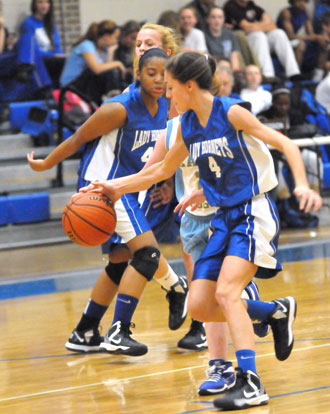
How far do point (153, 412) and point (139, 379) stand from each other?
583mm

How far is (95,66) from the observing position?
9.61 meters

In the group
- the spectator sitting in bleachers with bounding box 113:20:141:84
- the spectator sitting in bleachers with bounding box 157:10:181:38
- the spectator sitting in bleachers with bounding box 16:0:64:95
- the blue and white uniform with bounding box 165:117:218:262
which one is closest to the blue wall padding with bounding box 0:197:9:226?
the spectator sitting in bleachers with bounding box 16:0:64:95

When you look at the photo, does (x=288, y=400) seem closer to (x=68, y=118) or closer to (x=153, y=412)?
(x=153, y=412)

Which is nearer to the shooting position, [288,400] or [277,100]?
[288,400]

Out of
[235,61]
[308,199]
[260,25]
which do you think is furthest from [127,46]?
[308,199]

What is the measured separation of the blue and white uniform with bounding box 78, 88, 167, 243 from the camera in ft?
15.3

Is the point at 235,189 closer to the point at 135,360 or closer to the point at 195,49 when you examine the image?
the point at 135,360

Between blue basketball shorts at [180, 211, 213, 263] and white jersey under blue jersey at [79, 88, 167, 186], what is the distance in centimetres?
61

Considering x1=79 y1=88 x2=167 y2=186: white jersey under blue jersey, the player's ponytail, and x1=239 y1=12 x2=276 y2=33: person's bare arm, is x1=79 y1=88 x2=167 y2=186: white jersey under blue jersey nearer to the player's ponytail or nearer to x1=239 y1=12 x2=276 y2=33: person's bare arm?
the player's ponytail

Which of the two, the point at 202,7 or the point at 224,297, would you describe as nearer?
the point at 224,297

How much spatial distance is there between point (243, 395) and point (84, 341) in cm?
154

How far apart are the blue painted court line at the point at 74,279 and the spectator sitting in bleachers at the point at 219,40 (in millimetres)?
3363

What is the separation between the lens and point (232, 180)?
3580mm

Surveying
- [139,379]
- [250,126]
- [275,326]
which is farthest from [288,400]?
[250,126]
